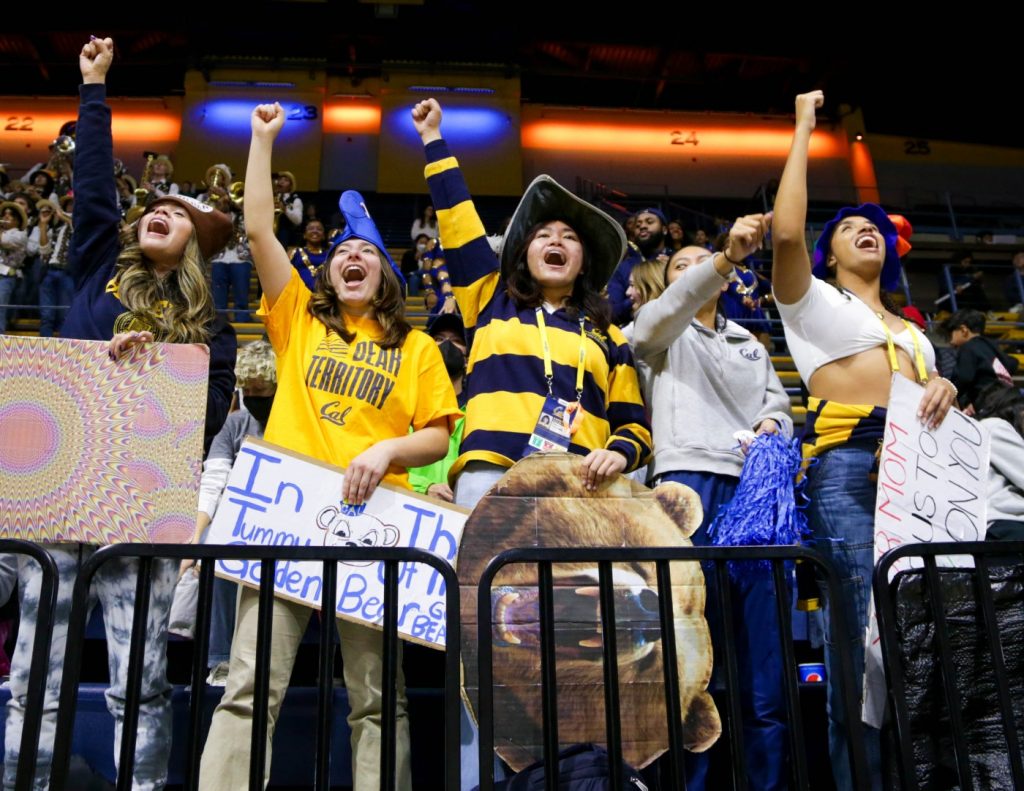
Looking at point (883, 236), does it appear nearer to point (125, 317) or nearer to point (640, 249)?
point (640, 249)

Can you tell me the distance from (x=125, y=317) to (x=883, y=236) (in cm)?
256

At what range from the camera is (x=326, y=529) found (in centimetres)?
245

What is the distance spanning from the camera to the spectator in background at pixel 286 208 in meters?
10.5

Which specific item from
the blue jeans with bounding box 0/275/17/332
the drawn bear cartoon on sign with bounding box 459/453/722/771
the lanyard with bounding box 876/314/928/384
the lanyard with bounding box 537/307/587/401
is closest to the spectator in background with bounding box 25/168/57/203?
the blue jeans with bounding box 0/275/17/332

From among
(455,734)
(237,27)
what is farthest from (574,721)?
(237,27)

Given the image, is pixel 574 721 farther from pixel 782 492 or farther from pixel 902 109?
pixel 902 109

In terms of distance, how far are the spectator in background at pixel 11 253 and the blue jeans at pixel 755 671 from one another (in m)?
7.83

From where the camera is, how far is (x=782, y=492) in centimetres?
279

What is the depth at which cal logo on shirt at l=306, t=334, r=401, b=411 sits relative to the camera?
2740mm

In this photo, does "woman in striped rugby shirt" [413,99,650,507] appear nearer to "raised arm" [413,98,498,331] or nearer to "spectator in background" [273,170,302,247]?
"raised arm" [413,98,498,331]

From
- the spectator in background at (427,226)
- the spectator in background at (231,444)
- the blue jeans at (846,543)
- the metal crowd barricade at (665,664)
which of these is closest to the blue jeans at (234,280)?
the spectator in background at (427,226)

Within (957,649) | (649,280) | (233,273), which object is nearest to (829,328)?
(649,280)

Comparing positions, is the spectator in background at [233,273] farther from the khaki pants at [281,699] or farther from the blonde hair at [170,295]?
the khaki pants at [281,699]

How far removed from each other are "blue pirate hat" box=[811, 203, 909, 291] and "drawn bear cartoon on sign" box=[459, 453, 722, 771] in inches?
48.9
